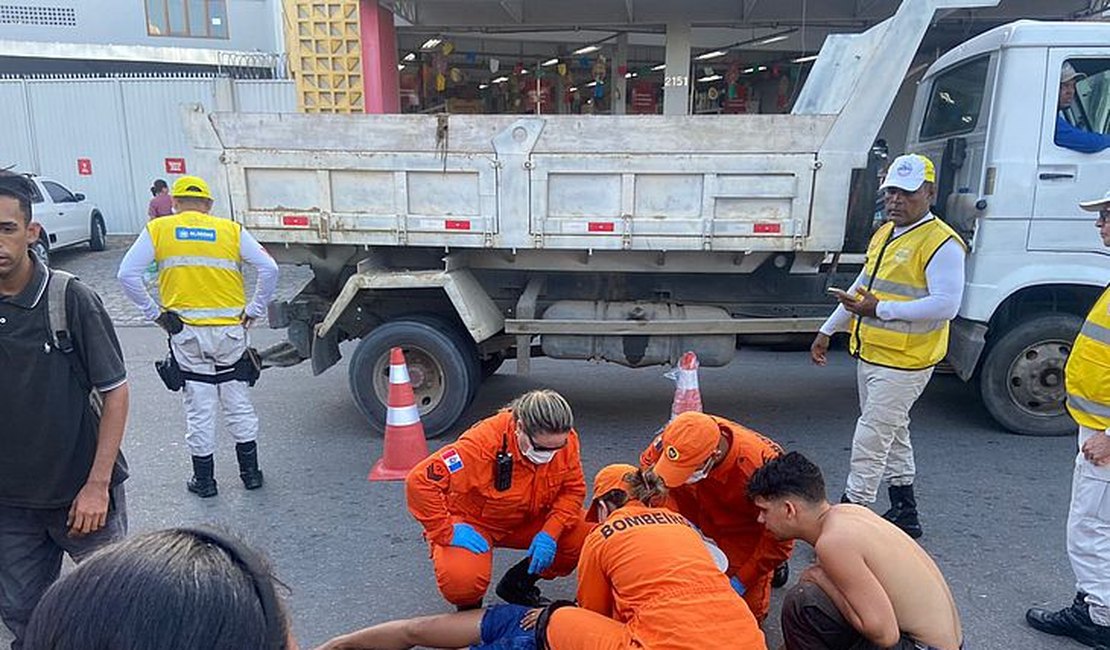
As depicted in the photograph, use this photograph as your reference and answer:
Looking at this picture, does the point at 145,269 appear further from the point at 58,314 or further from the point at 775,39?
the point at 775,39

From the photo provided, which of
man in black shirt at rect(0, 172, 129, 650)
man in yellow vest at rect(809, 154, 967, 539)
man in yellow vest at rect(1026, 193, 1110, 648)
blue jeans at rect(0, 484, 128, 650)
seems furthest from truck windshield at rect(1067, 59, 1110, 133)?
blue jeans at rect(0, 484, 128, 650)

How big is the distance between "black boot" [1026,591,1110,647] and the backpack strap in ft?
11.5

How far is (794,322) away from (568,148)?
1.82m

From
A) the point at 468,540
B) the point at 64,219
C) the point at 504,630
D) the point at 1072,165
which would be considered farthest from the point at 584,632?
the point at 64,219

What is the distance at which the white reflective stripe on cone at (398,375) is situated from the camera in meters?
4.30

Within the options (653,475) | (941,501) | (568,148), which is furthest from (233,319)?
(941,501)

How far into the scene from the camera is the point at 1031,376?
4645 millimetres

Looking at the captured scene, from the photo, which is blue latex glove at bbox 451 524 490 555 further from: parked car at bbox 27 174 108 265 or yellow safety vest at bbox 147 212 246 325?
parked car at bbox 27 174 108 265

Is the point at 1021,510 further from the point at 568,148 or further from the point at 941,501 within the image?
the point at 568,148

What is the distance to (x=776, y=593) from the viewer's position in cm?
319

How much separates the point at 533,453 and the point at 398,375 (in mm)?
1672

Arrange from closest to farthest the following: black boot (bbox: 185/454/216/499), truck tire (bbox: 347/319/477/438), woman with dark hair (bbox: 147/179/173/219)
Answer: black boot (bbox: 185/454/216/499) < truck tire (bbox: 347/319/477/438) < woman with dark hair (bbox: 147/179/173/219)

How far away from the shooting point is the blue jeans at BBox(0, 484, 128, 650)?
2.26 m

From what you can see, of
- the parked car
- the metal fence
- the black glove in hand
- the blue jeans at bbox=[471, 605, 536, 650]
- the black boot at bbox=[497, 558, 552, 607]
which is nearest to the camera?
the blue jeans at bbox=[471, 605, 536, 650]
